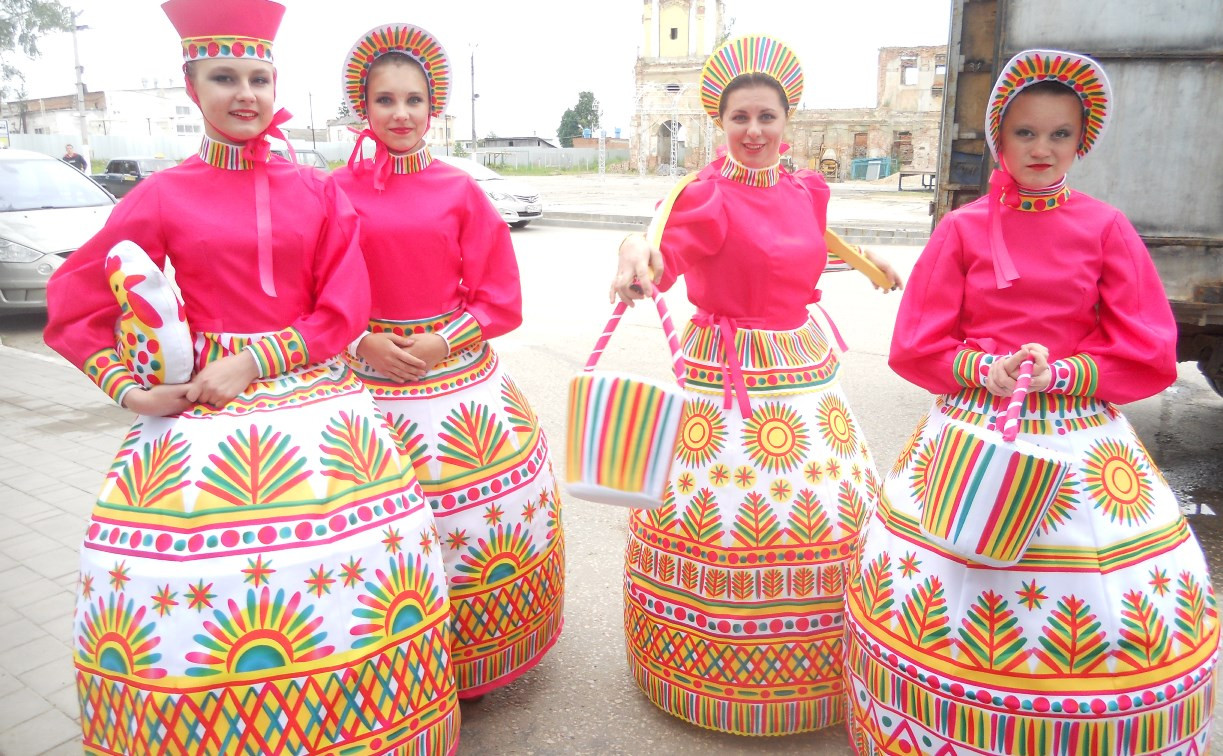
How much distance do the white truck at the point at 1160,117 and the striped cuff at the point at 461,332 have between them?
3384 millimetres

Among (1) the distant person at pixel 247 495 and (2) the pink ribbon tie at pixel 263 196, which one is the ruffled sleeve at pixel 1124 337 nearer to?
(1) the distant person at pixel 247 495

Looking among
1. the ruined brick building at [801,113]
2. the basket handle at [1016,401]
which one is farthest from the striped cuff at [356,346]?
the ruined brick building at [801,113]

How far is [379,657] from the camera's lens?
210cm

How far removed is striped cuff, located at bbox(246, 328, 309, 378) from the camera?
2129 mm

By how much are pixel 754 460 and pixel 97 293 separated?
1734mm

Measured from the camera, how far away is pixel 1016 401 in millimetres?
1879

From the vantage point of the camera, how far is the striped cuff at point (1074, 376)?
6.66 feet

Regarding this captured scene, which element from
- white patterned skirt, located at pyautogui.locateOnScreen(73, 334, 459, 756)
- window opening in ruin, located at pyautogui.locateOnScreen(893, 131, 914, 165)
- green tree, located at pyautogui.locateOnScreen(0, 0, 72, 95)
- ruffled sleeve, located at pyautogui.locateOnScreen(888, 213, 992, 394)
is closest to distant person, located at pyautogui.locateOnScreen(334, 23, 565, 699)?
white patterned skirt, located at pyautogui.locateOnScreen(73, 334, 459, 756)

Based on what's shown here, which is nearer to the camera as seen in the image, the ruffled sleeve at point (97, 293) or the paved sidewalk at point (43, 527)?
the ruffled sleeve at point (97, 293)

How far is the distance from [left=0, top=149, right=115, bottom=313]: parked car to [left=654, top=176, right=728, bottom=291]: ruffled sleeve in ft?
23.7

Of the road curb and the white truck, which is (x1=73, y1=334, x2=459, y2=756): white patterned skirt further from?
the road curb

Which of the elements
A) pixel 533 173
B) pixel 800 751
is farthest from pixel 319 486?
pixel 533 173

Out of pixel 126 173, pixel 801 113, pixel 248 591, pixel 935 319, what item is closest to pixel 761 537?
pixel 935 319

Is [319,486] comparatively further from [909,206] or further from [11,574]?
[909,206]
